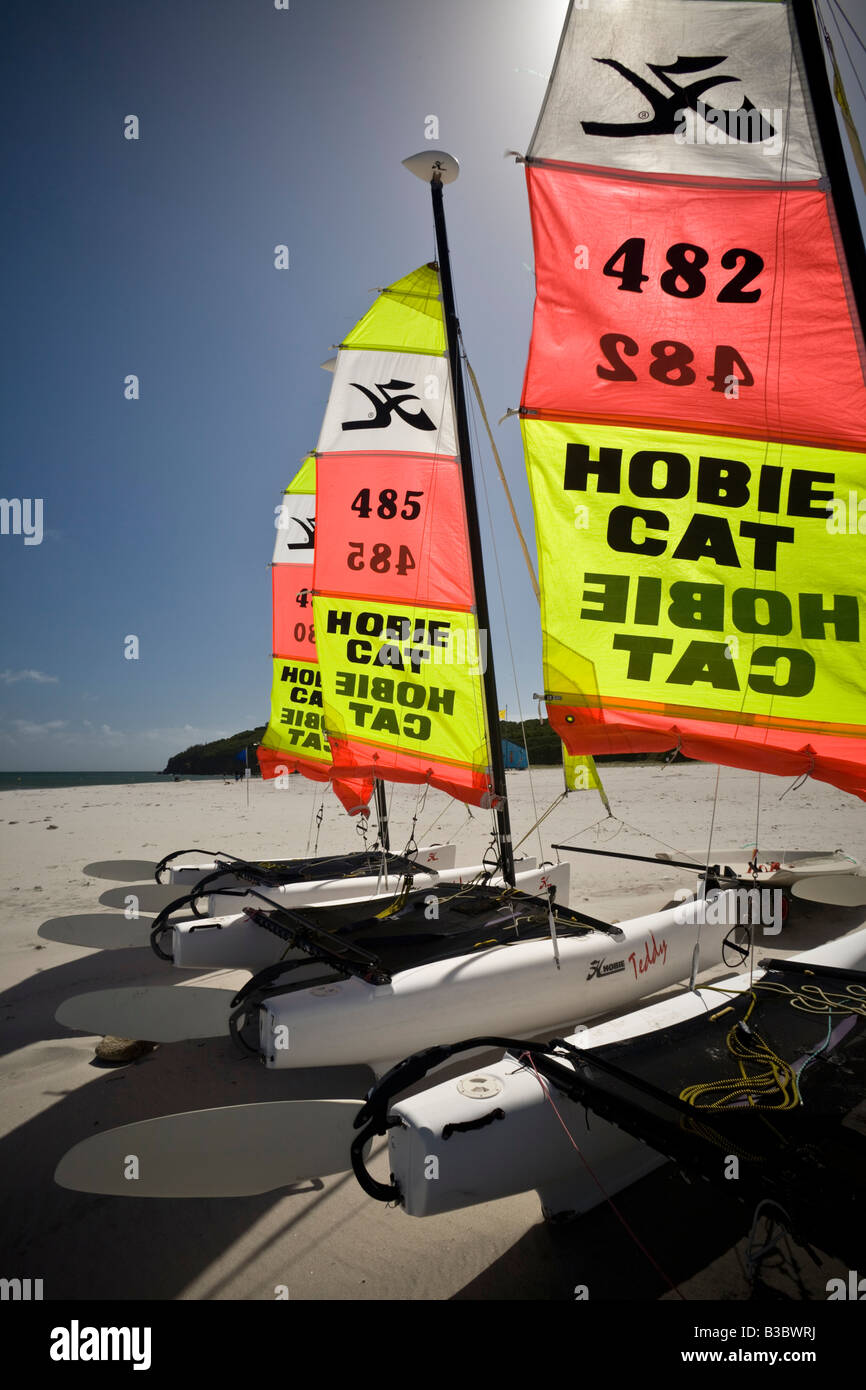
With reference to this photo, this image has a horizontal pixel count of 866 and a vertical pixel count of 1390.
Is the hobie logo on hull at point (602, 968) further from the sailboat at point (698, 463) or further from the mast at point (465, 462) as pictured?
the mast at point (465, 462)

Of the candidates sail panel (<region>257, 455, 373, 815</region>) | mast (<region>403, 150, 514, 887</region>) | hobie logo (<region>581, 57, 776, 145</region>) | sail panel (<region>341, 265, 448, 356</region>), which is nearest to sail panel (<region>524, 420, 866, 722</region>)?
hobie logo (<region>581, 57, 776, 145</region>)

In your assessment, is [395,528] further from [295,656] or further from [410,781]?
[295,656]

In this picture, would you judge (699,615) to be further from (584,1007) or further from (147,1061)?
(147,1061)

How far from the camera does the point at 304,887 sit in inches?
270

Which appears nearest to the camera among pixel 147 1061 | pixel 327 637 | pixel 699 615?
pixel 699 615

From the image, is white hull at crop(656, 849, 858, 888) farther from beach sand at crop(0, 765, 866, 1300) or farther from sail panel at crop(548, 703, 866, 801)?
sail panel at crop(548, 703, 866, 801)

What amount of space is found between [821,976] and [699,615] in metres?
2.14

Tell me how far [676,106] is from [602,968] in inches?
194

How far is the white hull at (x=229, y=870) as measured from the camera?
23.8 feet

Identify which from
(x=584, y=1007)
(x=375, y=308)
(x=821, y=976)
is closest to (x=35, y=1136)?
(x=584, y=1007)

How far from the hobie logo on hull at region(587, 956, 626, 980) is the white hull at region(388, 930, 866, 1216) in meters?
1.41

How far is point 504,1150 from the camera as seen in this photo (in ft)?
7.90
